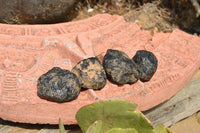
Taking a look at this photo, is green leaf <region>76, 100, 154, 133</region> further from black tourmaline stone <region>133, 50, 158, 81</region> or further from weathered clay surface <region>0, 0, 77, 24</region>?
weathered clay surface <region>0, 0, 77, 24</region>

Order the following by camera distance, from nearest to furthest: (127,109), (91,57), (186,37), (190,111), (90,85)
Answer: (127,109), (90,85), (91,57), (190,111), (186,37)

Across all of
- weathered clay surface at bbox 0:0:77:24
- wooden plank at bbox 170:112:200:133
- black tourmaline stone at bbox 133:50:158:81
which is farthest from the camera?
wooden plank at bbox 170:112:200:133

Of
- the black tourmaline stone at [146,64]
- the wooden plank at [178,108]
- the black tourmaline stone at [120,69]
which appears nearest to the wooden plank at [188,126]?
the wooden plank at [178,108]

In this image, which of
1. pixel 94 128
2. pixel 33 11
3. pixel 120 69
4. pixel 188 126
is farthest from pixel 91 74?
pixel 188 126

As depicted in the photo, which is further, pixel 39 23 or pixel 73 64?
pixel 39 23

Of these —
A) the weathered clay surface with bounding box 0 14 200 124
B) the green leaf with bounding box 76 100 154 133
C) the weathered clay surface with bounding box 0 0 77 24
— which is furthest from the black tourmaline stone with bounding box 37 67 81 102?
the weathered clay surface with bounding box 0 0 77 24

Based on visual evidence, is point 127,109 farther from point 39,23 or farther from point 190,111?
point 39,23

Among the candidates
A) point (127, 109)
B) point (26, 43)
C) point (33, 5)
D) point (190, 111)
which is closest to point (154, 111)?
point (190, 111)
